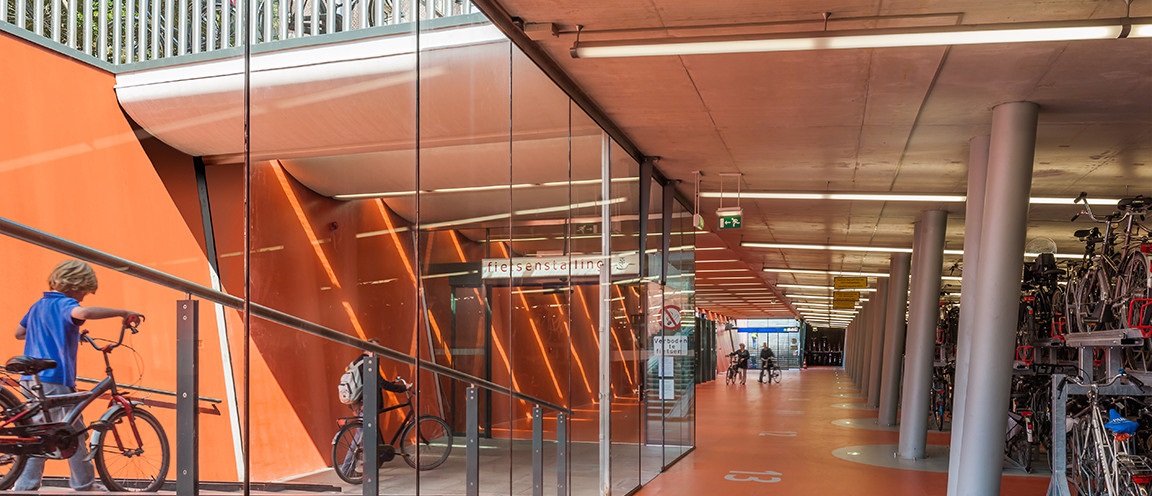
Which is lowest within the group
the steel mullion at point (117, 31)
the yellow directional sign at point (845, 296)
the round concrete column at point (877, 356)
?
the round concrete column at point (877, 356)

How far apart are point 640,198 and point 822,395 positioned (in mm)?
19766

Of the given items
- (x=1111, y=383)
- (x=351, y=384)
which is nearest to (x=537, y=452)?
(x=351, y=384)

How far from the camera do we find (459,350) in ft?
17.1

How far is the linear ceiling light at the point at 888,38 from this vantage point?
5.73m

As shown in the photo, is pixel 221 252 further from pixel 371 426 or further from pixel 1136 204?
pixel 1136 204

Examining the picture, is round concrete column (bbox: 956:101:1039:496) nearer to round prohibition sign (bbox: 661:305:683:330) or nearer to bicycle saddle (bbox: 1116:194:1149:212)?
bicycle saddle (bbox: 1116:194:1149:212)

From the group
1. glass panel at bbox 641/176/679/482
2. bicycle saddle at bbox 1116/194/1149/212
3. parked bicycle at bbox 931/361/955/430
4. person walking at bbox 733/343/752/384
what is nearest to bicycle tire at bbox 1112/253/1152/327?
bicycle saddle at bbox 1116/194/1149/212

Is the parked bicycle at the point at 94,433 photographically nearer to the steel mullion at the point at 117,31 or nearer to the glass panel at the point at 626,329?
the steel mullion at the point at 117,31

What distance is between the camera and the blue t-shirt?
82.5 inches

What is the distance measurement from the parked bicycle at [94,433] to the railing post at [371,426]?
1284 mm

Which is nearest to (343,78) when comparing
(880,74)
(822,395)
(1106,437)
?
(880,74)

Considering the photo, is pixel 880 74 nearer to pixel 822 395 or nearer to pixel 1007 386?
pixel 1007 386

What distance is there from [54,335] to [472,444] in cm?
332

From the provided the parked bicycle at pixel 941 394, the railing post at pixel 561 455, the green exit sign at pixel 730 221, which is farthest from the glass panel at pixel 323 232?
the parked bicycle at pixel 941 394
